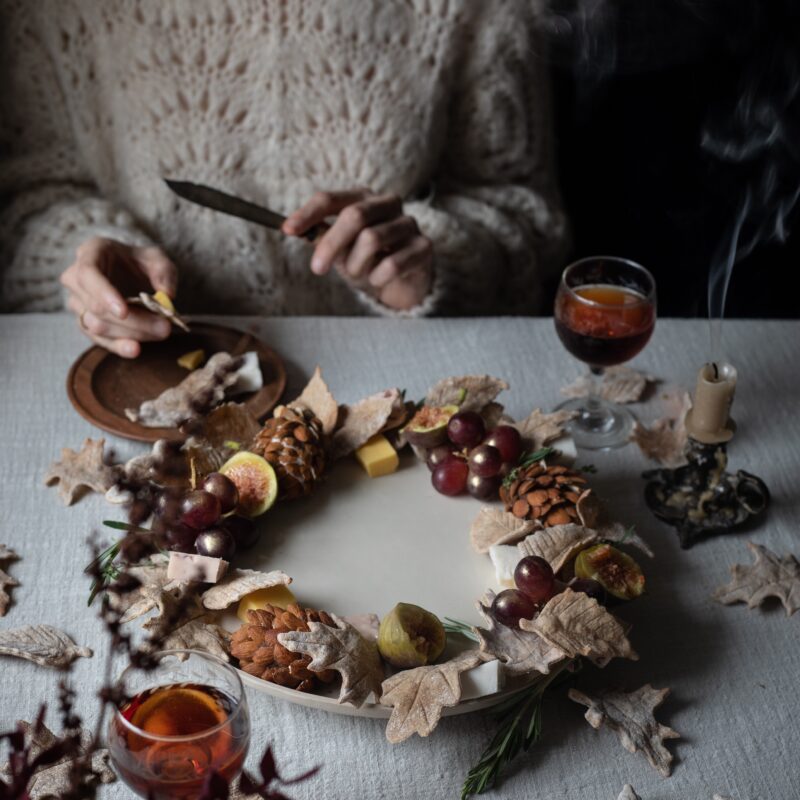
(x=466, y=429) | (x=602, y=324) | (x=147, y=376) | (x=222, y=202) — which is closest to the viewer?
(x=466, y=429)

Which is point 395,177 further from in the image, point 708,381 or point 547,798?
point 547,798

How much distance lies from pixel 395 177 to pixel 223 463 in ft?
3.04

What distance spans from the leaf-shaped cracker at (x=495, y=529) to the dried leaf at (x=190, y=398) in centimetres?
42

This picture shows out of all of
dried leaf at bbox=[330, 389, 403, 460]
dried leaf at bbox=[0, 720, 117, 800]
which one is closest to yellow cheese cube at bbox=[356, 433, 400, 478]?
dried leaf at bbox=[330, 389, 403, 460]

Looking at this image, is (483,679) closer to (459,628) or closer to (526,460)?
(459,628)

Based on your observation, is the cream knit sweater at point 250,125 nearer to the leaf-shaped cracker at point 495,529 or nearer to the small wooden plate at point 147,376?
the small wooden plate at point 147,376

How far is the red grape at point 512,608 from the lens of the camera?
3.02 ft

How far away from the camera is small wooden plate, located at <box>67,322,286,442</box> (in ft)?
4.25

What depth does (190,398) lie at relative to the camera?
51.1 inches

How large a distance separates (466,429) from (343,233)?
548 millimetres

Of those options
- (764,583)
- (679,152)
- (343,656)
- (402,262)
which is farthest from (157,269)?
(679,152)

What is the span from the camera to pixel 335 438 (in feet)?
3.92

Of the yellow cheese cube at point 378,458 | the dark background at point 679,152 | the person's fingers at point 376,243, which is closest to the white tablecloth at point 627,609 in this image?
the person's fingers at point 376,243

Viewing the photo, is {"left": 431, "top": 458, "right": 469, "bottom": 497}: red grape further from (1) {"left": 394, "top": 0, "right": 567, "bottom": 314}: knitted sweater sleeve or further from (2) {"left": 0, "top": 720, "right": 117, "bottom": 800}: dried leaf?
(1) {"left": 394, "top": 0, "right": 567, "bottom": 314}: knitted sweater sleeve
